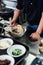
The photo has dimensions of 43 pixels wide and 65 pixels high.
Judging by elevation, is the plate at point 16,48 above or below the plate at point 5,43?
below

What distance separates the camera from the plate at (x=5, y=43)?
121cm

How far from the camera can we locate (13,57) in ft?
3.61

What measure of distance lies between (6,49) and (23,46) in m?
0.13

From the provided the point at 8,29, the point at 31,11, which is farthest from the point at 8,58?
the point at 31,11

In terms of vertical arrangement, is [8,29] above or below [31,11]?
below

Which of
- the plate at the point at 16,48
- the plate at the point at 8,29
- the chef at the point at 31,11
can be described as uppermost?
the chef at the point at 31,11

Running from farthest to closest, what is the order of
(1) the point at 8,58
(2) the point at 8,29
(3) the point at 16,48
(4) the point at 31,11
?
1. (4) the point at 31,11
2. (2) the point at 8,29
3. (3) the point at 16,48
4. (1) the point at 8,58

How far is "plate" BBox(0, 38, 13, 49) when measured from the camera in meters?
1.21

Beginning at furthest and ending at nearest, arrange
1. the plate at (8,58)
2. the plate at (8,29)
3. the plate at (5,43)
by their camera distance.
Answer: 1. the plate at (8,29)
2. the plate at (5,43)
3. the plate at (8,58)

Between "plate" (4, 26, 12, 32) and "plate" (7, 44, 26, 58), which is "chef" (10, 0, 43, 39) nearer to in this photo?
"plate" (4, 26, 12, 32)

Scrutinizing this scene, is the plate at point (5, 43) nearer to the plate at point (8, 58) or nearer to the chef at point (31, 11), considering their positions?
the plate at point (8, 58)

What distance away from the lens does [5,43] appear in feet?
4.17

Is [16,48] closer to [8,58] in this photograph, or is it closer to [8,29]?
[8,58]

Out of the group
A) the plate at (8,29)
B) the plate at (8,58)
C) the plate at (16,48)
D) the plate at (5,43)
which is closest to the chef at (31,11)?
the plate at (8,29)
